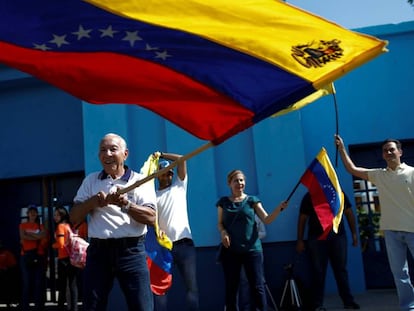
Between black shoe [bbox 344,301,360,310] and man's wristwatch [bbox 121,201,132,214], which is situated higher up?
man's wristwatch [bbox 121,201,132,214]

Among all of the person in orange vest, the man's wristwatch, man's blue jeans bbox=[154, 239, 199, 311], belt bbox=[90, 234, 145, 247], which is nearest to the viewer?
the man's wristwatch

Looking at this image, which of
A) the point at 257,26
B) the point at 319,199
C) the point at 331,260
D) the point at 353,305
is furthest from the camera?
the point at 331,260

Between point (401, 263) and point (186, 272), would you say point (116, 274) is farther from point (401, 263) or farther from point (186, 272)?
point (401, 263)

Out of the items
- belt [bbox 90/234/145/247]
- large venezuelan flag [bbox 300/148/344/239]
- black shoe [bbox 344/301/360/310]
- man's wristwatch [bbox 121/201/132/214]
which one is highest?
large venezuelan flag [bbox 300/148/344/239]

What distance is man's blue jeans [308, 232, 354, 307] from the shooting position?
6.26 meters

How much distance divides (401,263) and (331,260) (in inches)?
51.0

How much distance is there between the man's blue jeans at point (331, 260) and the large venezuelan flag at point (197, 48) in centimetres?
368

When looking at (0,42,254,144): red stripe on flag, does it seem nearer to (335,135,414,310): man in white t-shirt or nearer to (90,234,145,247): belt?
(90,234,145,247): belt

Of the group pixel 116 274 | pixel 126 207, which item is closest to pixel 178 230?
pixel 116 274

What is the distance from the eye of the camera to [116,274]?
11.6ft

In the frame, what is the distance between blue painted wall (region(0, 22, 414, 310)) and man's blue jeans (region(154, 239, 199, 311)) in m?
1.74

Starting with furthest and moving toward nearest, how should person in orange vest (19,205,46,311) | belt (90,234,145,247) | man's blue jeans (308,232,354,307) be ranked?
person in orange vest (19,205,46,311) < man's blue jeans (308,232,354,307) < belt (90,234,145,247)

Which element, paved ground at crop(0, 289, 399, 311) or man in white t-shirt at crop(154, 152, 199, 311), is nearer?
man in white t-shirt at crop(154, 152, 199, 311)

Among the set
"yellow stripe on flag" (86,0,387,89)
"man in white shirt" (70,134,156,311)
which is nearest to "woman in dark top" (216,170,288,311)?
"man in white shirt" (70,134,156,311)
